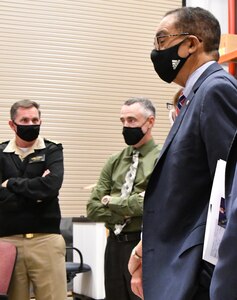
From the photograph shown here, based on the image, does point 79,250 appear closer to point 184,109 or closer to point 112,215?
point 112,215

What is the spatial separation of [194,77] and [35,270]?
6.64ft

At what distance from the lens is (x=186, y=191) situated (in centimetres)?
161

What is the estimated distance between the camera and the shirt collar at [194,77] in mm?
1783

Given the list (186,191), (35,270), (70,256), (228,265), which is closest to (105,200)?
(35,270)

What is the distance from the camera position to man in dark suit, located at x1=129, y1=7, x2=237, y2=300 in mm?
1543

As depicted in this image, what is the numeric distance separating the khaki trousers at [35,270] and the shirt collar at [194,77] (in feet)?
6.22

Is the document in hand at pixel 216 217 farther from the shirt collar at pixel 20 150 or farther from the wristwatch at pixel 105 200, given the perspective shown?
the shirt collar at pixel 20 150

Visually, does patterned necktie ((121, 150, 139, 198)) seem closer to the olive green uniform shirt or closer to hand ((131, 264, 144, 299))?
the olive green uniform shirt

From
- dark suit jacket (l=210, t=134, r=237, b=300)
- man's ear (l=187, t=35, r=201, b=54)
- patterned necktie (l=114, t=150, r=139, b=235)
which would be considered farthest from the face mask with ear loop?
dark suit jacket (l=210, t=134, r=237, b=300)

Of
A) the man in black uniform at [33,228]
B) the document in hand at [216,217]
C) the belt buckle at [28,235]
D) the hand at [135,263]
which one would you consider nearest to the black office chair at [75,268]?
the man in black uniform at [33,228]

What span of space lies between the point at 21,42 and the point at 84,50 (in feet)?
2.44

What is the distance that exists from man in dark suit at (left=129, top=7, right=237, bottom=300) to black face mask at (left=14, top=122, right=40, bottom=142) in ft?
6.29

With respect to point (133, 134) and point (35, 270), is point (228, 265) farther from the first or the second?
point (35, 270)

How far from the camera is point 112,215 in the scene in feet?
10.3
